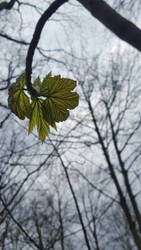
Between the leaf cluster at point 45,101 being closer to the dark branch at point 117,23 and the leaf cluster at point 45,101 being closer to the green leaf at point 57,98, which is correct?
the green leaf at point 57,98

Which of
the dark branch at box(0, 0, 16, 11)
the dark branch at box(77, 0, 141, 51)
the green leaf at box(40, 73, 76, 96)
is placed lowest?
the green leaf at box(40, 73, 76, 96)

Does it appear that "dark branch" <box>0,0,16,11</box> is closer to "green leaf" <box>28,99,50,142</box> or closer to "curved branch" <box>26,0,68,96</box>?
"curved branch" <box>26,0,68,96</box>

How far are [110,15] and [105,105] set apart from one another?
460cm

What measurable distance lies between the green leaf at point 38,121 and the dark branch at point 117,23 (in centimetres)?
64

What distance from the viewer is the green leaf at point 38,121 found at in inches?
13.6

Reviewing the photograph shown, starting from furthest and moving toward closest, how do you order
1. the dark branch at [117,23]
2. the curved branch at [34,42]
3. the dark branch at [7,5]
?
the dark branch at [7,5]
the dark branch at [117,23]
the curved branch at [34,42]

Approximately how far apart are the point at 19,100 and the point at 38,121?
0.05 meters

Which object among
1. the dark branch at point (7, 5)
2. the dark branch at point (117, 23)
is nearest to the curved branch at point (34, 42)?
the dark branch at point (117, 23)

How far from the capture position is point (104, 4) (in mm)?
1049

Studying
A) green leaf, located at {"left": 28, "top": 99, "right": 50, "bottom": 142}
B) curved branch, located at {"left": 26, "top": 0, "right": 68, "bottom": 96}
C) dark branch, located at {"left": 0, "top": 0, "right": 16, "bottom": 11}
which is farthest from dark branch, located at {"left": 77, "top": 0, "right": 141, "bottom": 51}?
dark branch, located at {"left": 0, "top": 0, "right": 16, "bottom": 11}

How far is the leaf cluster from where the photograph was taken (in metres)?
0.32

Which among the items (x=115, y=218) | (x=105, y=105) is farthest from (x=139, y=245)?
(x=115, y=218)

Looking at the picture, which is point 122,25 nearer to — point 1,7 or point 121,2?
point 121,2

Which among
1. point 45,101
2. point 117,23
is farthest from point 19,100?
point 117,23
